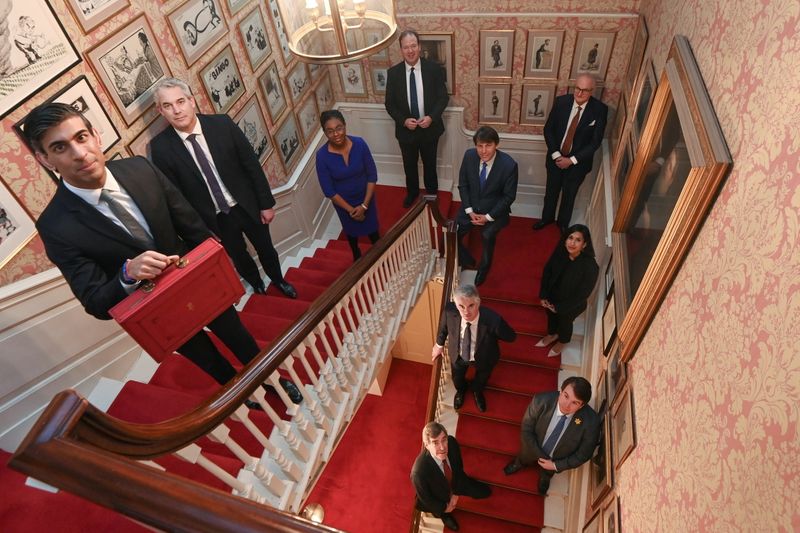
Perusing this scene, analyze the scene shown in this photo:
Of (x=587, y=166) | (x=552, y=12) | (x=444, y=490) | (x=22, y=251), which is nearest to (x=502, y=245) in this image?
(x=587, y=166)

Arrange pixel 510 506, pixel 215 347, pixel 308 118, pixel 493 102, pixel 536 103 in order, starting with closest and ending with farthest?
pixel 215 347 → pixel 510 506 → pixel 536 103 → pixel 493 102 → pixel 308 118

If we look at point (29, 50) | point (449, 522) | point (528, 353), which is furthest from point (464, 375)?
point (29, 50)

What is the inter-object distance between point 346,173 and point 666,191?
2.64 meters

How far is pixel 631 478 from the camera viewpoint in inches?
90.9

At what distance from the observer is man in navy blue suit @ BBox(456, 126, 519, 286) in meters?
3.99

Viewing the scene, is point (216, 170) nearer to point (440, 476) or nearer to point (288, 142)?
point (288, 142)

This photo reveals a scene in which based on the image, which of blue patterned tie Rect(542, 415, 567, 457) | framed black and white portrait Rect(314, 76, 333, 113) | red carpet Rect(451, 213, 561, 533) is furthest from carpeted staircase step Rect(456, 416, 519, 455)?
framed black and white portrait Rect(314, 76, 333, 113)

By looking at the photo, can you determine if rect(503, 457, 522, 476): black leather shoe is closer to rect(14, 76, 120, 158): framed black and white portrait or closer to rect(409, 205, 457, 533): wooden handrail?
rect(409, 205, 457, 533): wooden handrail

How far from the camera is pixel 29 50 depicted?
2.47 m

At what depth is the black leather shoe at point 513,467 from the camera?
4.15m

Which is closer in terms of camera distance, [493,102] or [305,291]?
[305,291]

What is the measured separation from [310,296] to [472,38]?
10.8 feet

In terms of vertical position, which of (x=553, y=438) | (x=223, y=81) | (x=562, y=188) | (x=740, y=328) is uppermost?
(x=740, y=328)

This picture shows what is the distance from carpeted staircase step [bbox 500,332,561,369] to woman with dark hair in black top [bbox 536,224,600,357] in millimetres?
471
